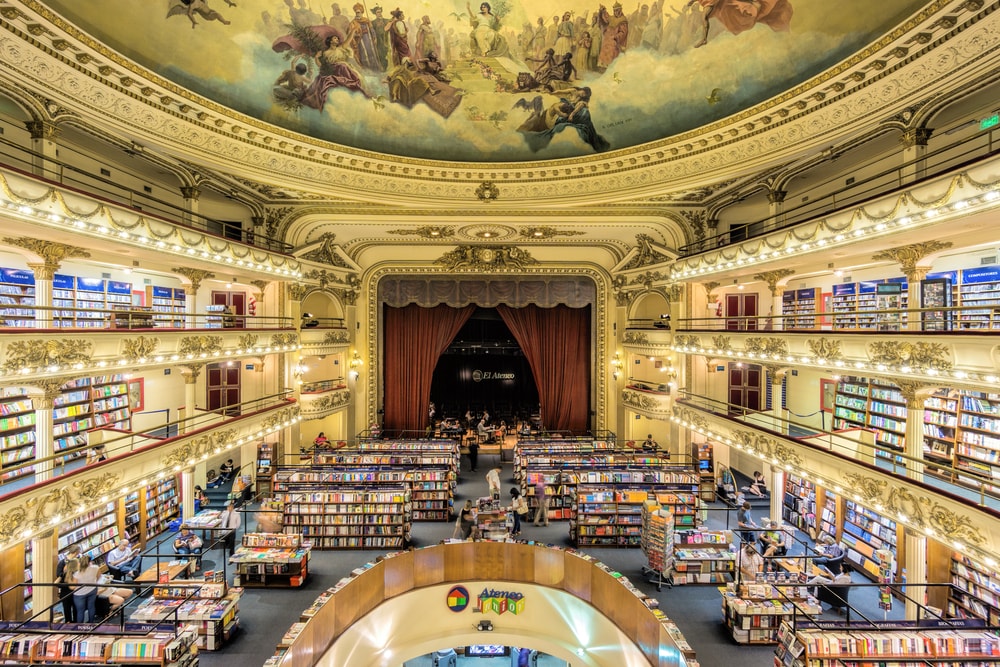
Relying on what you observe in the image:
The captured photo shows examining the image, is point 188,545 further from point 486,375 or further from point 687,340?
point 486,375

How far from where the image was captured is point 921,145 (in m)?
7.27

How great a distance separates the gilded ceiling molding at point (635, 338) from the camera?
1398cm

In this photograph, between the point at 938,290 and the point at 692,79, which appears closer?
the point at 938,290

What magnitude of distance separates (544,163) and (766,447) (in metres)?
8.18

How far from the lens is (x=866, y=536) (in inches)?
336

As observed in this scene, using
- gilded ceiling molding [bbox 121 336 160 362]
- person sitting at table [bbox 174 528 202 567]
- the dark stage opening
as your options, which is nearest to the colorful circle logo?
person sitting at table [bbox 174 528 202 567]

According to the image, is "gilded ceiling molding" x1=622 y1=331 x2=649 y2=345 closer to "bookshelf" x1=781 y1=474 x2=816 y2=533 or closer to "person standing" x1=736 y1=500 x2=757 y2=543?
"bookshelf" x1=781 y1=474 x2=816 y2=533

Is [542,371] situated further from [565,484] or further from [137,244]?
[137,244]

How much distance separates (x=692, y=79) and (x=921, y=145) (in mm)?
4441

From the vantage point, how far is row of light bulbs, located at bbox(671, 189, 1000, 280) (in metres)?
5.42

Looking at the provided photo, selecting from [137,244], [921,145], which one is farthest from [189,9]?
[921,145]

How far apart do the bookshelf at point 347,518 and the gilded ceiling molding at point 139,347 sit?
3831mm

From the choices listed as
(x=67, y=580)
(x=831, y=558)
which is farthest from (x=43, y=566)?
(x=831, y=558)

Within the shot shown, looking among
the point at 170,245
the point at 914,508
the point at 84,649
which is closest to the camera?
the point at 84,649
